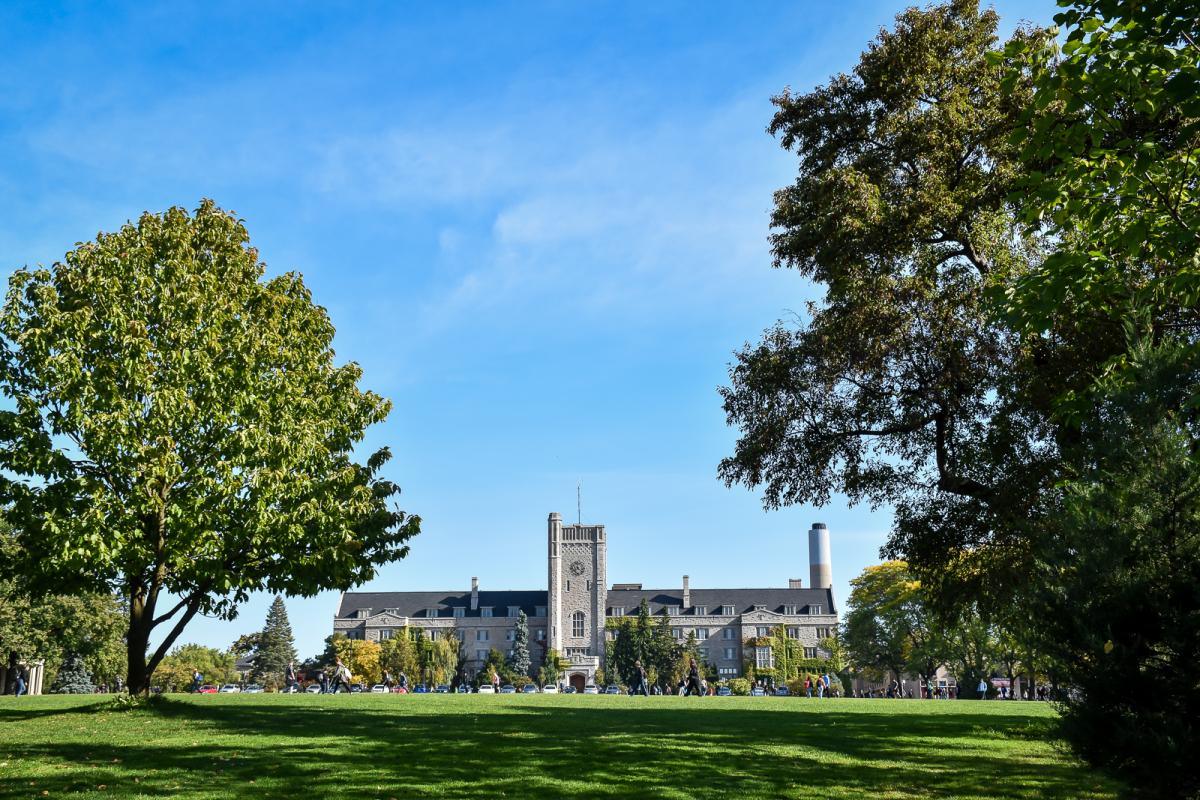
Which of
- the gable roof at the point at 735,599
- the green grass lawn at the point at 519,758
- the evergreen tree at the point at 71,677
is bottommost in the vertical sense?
the evergreen tree at the point at 71,677

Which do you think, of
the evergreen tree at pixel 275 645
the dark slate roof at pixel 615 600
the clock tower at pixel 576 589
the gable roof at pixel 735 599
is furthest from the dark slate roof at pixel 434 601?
the evergreen tree at pixel 275 645

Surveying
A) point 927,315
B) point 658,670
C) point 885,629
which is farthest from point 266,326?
point 658,670

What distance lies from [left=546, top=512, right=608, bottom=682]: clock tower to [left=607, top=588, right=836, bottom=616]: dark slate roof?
3.84m

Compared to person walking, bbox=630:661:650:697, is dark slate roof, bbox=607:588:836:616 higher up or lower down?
higher up

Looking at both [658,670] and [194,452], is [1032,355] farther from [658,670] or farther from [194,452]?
[658,670]

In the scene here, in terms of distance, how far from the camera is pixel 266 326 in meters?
23.1

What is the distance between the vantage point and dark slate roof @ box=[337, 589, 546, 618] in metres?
131

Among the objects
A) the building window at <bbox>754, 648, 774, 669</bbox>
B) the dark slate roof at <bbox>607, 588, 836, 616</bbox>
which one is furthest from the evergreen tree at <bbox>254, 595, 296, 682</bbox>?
the building window at <bbox>754, 648, 774, 669</bbox>

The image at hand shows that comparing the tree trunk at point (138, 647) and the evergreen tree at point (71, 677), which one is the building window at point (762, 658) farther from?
the tree trunk at point (138, 647)

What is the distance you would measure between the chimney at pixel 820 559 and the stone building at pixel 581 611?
22.4m

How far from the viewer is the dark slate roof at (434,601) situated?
5143 inches

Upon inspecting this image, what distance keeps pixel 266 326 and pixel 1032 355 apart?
17022 millimetres

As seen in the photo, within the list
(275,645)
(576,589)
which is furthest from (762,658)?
(275,645)

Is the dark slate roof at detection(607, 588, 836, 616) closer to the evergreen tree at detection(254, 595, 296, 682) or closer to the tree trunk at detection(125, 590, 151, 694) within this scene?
the evergreen tree at detection(254, 595, 296, 682)
